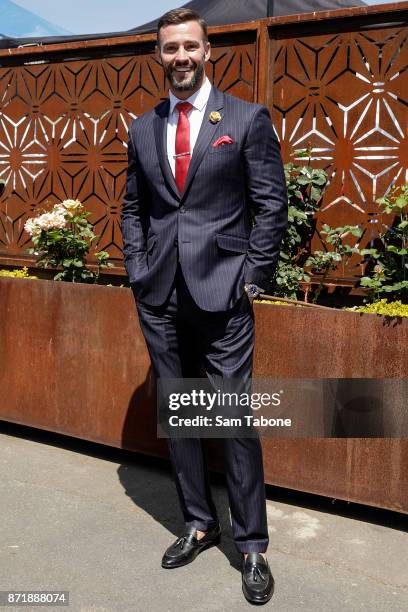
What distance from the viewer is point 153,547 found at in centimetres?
309

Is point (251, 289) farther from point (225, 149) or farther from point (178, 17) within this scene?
point (178, 17)

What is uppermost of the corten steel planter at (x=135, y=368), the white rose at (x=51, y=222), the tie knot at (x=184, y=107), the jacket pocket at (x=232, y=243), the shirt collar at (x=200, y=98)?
the shirt collar at (x=200, y=98)

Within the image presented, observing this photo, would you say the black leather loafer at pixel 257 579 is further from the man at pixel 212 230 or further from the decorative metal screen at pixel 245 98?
the decorative metal screen at pixel 245 98

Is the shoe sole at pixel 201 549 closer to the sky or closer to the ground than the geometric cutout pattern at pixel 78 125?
closer to the ground

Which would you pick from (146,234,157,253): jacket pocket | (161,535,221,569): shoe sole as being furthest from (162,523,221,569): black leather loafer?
(146,234,157,253): jacket pocket

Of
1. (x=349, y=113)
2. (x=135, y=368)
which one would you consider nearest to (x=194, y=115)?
(x=349, y=113)

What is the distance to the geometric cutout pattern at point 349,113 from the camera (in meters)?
3.70

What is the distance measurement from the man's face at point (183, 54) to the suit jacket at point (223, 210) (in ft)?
0.38

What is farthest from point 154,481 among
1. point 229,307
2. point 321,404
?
point 229,307

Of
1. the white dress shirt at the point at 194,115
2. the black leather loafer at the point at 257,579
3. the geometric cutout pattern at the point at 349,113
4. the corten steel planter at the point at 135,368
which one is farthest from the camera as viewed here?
the geometric cutout pattern at the point at 349,113

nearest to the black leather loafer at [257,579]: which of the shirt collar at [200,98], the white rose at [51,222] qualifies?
the shirt collar at [200,98]

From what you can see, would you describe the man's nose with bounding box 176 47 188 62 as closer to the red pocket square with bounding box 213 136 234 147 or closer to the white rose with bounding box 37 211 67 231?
the red pocket square with bounding box 213 136 234 147

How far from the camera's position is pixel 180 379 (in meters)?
3.03

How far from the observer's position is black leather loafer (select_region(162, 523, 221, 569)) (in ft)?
9.57
